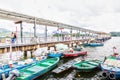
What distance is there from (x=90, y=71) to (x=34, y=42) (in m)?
11.2

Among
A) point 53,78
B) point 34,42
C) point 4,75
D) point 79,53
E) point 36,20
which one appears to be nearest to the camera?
point 4,75

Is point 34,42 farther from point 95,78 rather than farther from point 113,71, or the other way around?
point 113,71

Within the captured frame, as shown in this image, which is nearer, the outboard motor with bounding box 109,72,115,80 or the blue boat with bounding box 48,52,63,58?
the outboard motor with bounding box 109,72,115,80

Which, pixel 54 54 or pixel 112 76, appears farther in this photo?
pixel 54 54

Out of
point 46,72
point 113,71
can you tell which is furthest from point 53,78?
point 113,71

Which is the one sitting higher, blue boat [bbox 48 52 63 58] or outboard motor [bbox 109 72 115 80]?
blue boat [bbox 48 52 63 58]

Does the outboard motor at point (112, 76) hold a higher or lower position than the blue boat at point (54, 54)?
lower

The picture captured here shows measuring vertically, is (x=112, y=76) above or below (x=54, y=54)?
below

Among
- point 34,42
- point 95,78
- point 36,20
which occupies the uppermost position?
point 36,20

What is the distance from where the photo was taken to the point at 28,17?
2422cm

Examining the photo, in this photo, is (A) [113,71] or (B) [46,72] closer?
(A) [113,71]

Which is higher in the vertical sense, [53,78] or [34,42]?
[34,42]

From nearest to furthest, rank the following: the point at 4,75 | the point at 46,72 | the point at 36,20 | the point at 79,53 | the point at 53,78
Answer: the point at 4,75
the point at 53,78
the point at 46,72
the point at 36,20
the point at 79,53

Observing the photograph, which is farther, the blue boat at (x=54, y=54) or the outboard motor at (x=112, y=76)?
the blue boat at (x=54, y=54)
